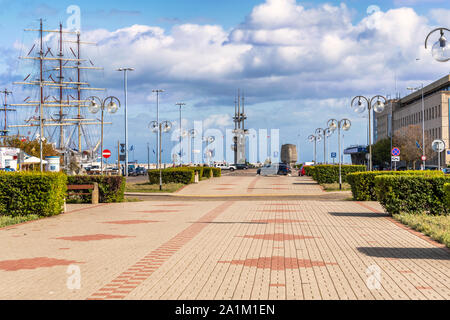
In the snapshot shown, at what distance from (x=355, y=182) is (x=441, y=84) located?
7765 cm

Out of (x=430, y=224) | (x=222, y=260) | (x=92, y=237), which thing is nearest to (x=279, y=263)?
(x=222, y=260)

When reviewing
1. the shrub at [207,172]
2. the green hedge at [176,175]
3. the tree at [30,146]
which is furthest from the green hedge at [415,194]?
the tree at [30,146]

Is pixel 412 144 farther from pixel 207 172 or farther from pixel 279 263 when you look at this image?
pixel 279 263

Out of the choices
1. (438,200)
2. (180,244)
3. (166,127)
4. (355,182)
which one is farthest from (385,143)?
(180,244)

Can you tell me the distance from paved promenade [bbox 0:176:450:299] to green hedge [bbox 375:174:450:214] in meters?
0.80

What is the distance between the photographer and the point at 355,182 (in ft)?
86.8

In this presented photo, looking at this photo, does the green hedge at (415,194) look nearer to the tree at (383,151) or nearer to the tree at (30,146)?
the tree at (30,146)

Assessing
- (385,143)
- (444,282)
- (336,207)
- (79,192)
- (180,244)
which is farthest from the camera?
(385,143)

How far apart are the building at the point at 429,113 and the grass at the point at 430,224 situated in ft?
205

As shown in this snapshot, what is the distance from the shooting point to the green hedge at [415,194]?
17891mm

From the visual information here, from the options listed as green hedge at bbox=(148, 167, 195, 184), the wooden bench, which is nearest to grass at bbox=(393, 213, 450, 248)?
the wooden bench

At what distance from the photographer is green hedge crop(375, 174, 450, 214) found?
58.7 feet

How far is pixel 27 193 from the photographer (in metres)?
18.8
